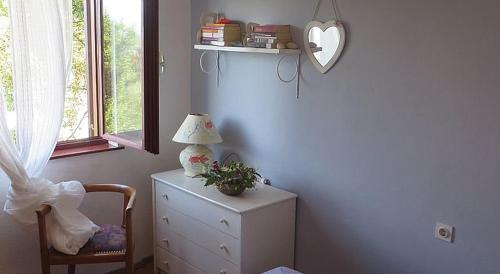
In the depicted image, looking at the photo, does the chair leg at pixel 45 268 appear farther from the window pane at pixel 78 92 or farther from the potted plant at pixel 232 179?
the potted plant at pixel 232 179

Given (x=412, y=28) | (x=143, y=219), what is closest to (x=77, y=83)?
(x=143, y=219)

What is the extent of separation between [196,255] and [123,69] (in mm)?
1161

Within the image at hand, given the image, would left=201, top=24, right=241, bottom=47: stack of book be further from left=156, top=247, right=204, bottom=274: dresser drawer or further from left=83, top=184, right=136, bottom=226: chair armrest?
left=156, top=247, right=204, bottom=274: dresser drawer

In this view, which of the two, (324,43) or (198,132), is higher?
(324,43)

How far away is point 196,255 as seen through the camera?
283 cm

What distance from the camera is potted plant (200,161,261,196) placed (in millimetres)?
2652

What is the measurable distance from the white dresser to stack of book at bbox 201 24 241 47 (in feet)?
2.71

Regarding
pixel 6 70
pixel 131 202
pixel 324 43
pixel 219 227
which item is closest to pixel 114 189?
pixel 131 202

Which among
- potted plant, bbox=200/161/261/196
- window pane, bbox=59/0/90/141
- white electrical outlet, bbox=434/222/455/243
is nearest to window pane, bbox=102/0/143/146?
window pane, bbox=59/0/90/141

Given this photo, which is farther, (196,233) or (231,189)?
(196,233)

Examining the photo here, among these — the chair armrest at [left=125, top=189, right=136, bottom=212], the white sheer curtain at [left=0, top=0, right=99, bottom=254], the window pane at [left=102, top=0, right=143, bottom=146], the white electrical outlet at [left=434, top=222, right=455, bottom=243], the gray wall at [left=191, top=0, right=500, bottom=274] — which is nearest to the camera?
the gray wall at [left=191, top=0, right=500, bottom=274]

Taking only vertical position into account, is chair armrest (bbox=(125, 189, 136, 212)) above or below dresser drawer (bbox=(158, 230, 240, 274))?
above

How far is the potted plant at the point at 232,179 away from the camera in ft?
8.70

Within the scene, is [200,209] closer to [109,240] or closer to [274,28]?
[109,240]
